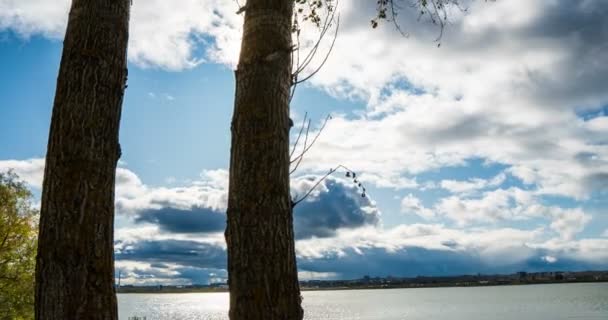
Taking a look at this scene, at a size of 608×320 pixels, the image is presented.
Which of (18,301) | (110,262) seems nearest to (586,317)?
(18,301)

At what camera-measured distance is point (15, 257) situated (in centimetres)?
3186

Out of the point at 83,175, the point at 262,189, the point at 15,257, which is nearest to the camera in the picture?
the point at 262,189

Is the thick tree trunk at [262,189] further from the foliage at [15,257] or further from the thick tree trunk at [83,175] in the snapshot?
the foliage at [15,257]

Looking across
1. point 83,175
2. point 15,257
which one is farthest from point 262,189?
point 15,257

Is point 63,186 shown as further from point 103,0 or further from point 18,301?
point 18,301

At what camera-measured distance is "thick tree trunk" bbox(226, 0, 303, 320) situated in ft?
12.2

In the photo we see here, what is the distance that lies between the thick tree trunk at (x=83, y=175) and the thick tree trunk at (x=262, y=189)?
1453 mm

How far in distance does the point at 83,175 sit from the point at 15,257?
103 feet

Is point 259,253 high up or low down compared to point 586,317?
up

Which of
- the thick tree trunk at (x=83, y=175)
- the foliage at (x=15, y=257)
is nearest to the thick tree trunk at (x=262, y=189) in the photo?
the thick tree trunk at (x=83, y=175)

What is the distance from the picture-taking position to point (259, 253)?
3752mm

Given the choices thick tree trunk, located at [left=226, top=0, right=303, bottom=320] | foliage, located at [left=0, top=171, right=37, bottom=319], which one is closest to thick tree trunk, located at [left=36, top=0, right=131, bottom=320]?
thick tree trunk, located at [left=226, top=0, right=303, bottom=320]

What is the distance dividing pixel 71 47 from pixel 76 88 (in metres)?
0.44

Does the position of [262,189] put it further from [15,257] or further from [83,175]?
[15,257]
